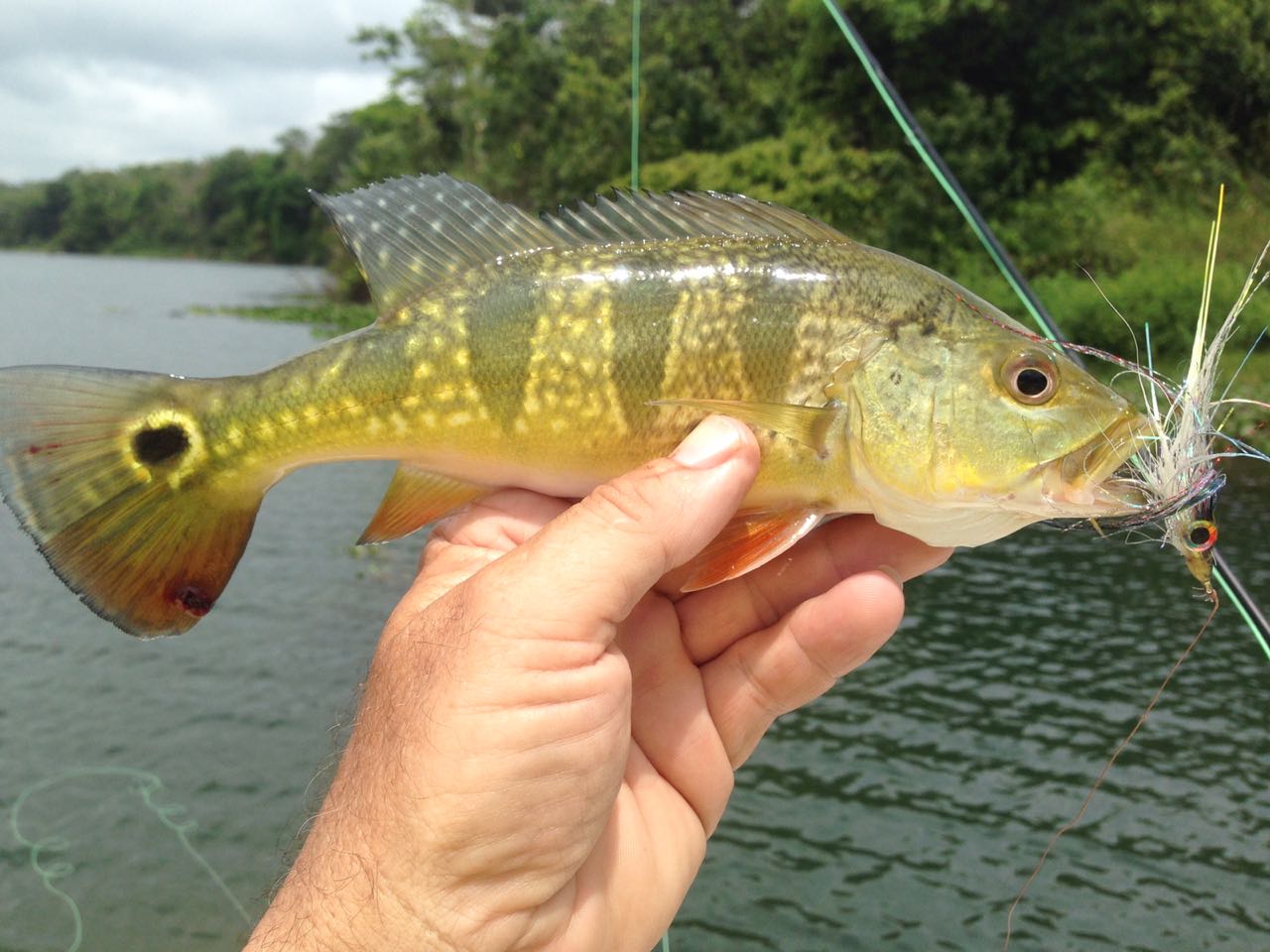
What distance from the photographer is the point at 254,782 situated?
10.8m

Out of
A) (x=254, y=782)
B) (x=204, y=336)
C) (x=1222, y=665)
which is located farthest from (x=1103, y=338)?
(x=204, y=336)

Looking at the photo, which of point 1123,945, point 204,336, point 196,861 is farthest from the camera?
point 204,336

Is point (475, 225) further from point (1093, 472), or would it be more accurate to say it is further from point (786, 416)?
point (1093, 472)

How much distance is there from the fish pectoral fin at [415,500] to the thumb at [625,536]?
65 cm

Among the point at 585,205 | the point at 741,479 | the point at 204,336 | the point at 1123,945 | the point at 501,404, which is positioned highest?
the point at 585,205

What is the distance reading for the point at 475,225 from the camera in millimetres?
3184

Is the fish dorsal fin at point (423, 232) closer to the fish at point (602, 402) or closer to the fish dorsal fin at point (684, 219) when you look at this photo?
the fish at point (602, 402)

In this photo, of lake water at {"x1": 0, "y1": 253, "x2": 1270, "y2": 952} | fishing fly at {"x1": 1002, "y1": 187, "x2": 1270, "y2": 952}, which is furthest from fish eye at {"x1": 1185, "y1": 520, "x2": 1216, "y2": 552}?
lake water at {"x1": 0, "y1": 253, "x2": 1270, "y2": 952}

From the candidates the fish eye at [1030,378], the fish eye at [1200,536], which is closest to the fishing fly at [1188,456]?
the fish eye at [1200,536]

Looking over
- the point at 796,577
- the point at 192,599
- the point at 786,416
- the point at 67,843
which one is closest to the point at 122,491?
the point at 192,599

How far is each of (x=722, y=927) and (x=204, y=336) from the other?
1632 inches

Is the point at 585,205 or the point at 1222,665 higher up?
the point at 585,205

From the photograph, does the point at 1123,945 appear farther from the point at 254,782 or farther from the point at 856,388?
the point at 254,782

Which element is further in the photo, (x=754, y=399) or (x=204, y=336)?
(x=204, y=336)
